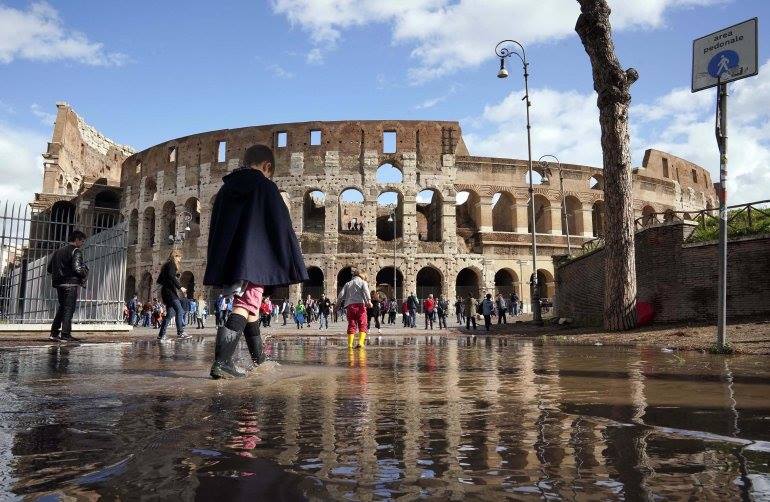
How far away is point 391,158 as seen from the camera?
32375 millimetres

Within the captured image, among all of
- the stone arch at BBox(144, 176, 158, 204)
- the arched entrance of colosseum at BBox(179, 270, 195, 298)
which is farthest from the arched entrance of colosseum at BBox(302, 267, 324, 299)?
the stone arch at BBox(144, 176, 158, 204)

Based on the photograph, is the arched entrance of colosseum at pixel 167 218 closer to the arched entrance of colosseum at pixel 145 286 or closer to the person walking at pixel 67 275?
the arched entrance of colosseum at pixel 145 286

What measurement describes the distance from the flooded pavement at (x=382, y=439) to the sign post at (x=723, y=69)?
3.47 metres

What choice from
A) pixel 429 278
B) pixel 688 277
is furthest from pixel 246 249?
pixel 429 278

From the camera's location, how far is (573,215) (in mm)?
34438

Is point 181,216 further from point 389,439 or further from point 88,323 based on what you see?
point 389,439

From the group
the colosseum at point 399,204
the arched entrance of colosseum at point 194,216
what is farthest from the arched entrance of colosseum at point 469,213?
the arched entrance of colosseum at point 194,216

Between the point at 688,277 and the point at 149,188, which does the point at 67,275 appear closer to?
the point at 688,277

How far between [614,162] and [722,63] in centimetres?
Result: 543

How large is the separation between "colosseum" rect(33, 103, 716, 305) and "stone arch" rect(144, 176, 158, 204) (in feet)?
1.60

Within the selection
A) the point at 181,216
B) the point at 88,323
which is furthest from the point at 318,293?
the point at 88,323

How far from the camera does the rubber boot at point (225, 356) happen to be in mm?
3490

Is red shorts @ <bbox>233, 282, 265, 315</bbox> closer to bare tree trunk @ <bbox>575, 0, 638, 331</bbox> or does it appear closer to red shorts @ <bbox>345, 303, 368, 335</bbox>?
red shorts @ <bbox>345, 303, 368, 335</bbox>

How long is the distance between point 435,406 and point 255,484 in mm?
1327
